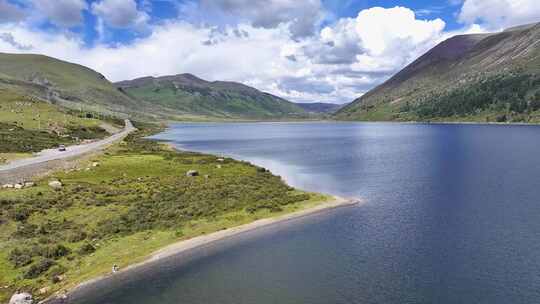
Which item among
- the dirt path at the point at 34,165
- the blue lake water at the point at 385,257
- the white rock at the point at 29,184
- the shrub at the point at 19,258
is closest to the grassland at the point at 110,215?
the shrub at the point at 19,258

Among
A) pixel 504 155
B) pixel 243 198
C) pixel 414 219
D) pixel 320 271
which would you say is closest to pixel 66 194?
pixel 243 198

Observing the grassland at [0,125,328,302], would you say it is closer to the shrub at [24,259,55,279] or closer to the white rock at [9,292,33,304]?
the shrub at [24,259,55,279]

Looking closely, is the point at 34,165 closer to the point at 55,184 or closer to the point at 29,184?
the point at 29,184

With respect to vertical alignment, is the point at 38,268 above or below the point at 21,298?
above

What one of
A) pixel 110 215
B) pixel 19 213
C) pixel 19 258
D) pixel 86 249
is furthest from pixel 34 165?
pixel 19 258

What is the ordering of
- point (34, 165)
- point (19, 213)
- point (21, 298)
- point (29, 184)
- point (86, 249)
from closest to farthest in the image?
1. point (21, 298)
2. point (86, 249)
3. point (19, 213)
4. point (29, 184)
5. point (34, 165)

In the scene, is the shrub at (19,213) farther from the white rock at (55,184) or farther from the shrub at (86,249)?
the shrub at (86,249)

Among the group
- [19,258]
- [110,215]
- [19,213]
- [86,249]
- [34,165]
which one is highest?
[34,165]
